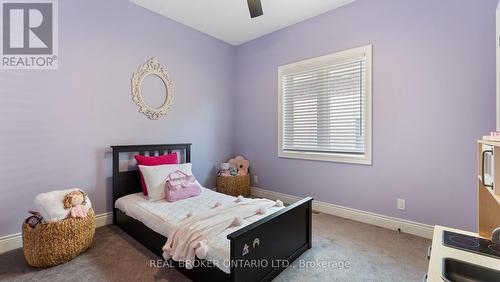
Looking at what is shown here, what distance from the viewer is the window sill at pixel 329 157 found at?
2926mm

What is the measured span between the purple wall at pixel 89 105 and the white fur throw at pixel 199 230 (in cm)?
157

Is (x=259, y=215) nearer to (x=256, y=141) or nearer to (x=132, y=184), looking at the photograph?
(x=132, y=184)

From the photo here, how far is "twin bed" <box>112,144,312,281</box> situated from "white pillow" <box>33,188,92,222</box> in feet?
1.96

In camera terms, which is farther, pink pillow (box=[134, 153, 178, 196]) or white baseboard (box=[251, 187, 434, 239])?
pink pillow (box=[134, 153, 178, 196])

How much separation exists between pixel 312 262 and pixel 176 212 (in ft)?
4.36

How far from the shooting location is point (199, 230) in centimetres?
178

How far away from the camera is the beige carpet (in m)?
1.85

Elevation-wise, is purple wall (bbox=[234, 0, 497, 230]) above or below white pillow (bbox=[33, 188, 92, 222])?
above

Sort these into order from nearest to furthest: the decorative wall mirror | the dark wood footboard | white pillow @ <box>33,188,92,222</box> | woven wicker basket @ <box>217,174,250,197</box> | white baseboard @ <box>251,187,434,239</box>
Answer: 1. the dark wood footboard
2. white pillow @ <box>33,188,92,222</box>
3. white baseboard @ <box>251,187,434,239</box>
4. the decorative wall mirror
5. woven wicker basket @ <box>217,174,250,197</box>

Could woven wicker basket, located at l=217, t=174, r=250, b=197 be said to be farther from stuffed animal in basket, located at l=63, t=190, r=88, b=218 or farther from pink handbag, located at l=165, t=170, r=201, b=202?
stuffed animal in basket, located at l=63, t=190, r=88, b=218

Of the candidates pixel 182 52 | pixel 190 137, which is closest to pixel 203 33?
pixel 182 52

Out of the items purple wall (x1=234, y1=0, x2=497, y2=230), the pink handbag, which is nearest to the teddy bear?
purple wall (x1=234, y1=0, x2=497, y2=230)

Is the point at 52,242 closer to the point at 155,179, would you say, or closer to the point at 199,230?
the point at 155,179

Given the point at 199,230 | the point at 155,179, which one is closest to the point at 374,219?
the point at 199,230
